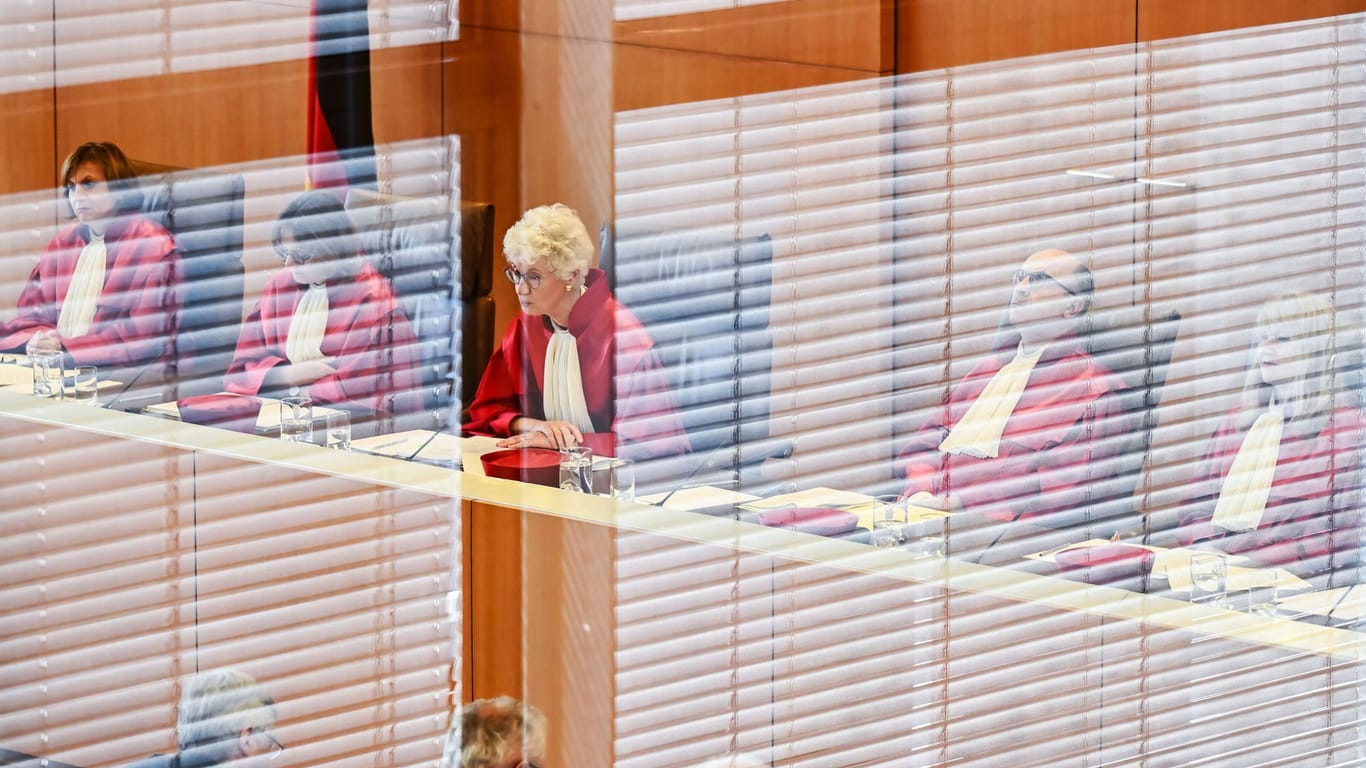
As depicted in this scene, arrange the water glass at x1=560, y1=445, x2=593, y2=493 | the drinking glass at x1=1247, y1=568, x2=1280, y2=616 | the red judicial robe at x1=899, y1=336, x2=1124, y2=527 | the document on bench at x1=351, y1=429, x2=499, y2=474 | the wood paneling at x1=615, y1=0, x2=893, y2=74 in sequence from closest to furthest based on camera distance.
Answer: the drinking glass at x1=1247, y1=568, x2=1280, y2=616 < the red judicial robe at x1=899, y1=336, x2=1124, y2=527 < the water glass at x1=560, y1=445, x2=593, y2=493 < the document on bench at x1=351, y1=429, x2=499, y2=474 < the wood paneling at x1=615, y1=0, x2=893, y2=74

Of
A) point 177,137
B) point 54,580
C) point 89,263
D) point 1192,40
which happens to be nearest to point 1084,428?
point 1192,40

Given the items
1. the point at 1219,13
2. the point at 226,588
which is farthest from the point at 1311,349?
the point at 226,588

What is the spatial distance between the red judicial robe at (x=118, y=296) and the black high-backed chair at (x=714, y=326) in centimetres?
55

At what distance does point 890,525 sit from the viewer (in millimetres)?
1230

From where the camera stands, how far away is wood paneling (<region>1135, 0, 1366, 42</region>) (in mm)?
983

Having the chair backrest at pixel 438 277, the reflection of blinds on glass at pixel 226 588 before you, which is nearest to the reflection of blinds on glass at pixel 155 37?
the reflection of blinds on glass at pixel 226 588

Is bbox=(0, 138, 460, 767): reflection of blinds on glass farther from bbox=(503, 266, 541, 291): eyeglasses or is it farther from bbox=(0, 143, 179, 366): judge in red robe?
bbox=(503, 266, 541, 291): eyeglasses

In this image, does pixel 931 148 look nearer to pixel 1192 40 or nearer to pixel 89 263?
pixel 1192 40

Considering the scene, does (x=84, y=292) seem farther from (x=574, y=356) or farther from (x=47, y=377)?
(x=574, y=356)

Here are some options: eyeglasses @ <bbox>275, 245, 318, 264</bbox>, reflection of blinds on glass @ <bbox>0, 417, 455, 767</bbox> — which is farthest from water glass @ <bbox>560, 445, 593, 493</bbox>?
reflection of blinds on glass @ <bbox>0, 417, 455, 767</bbox>

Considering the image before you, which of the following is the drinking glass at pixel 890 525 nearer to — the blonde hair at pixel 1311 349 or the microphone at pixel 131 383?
the blonde hair at pixel 1311 349

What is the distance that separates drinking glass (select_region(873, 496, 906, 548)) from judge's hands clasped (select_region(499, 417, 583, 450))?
31 centimetres

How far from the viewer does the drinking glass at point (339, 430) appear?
1.45 m

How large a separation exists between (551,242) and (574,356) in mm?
117
